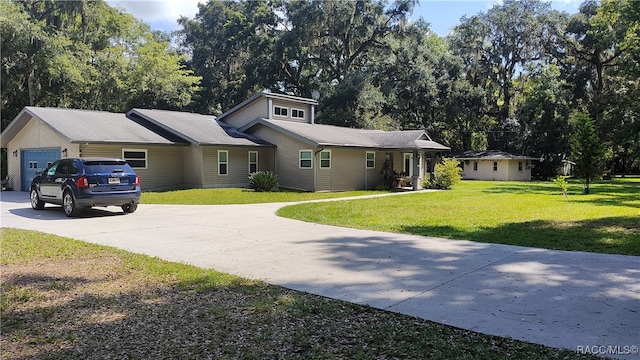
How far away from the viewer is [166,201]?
54.2ft

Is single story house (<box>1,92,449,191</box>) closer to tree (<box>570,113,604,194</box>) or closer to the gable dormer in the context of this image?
the gable dormer

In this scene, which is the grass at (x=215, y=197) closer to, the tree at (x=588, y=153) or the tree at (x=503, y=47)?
the tree at (x=588, y=153)

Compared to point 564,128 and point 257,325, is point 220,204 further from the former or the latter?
point 564,128

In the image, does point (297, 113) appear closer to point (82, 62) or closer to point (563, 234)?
point (82, 62)

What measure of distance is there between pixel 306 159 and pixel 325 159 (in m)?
0.97

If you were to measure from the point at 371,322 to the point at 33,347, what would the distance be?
2.91 meters

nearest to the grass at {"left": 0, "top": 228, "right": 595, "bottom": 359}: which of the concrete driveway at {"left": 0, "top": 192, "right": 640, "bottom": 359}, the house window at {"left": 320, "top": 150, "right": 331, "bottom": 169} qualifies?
the concrete driveway at {"left": 0, "top": 192, "right": 640, "bottom": 359}

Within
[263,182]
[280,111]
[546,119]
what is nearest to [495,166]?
[546,119]

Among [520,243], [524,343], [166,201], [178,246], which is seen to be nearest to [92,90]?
[166,201]

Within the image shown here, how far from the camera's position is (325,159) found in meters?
22.4

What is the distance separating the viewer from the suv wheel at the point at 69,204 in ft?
37.7

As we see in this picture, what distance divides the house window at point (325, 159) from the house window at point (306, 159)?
521 millimetres

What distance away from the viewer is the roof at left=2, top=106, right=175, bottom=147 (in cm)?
1822

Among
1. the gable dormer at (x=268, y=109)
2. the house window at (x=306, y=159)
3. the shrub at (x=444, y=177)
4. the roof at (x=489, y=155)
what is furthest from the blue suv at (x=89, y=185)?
the roof at (x=489, y=155)
